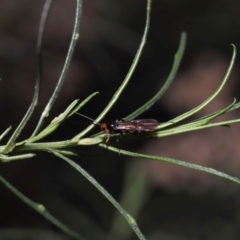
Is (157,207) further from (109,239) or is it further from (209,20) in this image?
(209,20)

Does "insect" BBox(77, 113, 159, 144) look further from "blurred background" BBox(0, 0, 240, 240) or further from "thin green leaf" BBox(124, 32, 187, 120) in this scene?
"blurred background" BBox(0, 0, 240, 240)

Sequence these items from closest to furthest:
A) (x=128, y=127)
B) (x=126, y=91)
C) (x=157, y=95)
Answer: (x=157, y=95) → (x=128, y=127) → (x=126, y=91)

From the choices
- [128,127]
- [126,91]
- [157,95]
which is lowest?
[126,91]

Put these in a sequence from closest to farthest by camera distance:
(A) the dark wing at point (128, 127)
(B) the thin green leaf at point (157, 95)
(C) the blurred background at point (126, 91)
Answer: (B) the thin green leaf at point (157, 95), (A) the dark wing at point (128, 127), (C) the blurred background at point (126, 91)

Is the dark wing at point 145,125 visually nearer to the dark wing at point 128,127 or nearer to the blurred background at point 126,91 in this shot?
the dark wing at point 128,127

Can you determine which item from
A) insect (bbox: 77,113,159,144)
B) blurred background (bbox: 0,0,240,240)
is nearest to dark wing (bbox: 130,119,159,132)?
insect (bbox: 77,113,159,144)

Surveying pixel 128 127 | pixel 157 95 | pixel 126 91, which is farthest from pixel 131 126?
pixel 126 91

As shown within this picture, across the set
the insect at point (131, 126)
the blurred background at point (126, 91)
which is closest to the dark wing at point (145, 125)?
the insect at point (131, 126)

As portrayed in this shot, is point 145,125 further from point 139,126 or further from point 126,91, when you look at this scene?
point 126,91
